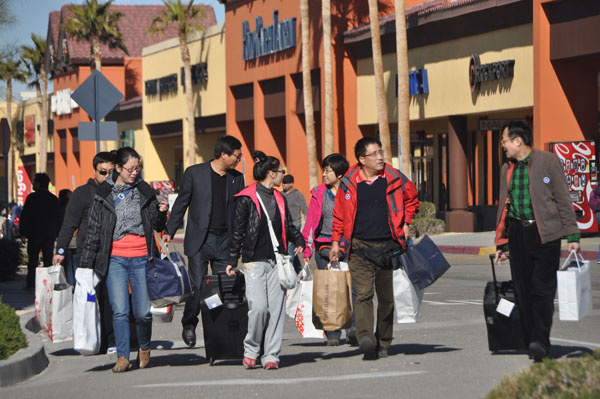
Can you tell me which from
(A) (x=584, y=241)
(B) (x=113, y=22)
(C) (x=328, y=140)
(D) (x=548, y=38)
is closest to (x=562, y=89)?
(D) (x=548, y=38)

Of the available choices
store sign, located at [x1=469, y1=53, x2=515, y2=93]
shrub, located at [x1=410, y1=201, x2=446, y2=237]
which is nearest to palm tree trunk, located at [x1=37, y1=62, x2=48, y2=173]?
shrub, located at [x1=410, y1=201, x2=446, y2=237]

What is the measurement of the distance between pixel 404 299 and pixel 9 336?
11.6ft

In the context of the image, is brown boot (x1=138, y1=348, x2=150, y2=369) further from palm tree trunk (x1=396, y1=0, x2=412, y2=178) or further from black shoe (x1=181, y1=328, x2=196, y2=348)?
palm tree trunk (x1=396, y1=0, x2=412, y2=178)

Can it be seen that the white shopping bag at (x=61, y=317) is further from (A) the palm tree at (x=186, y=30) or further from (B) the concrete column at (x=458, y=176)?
(A) the palm tree at (x=186, y=30)

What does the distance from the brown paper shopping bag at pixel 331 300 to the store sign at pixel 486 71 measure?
2095 cm

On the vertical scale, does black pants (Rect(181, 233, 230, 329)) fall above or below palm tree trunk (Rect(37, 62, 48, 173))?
below

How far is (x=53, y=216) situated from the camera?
17.7 m

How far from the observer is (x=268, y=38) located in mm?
43688

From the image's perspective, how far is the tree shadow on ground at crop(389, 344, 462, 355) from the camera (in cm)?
1035

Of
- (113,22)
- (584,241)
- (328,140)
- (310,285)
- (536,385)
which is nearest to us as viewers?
(536,385)

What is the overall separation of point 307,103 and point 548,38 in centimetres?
1129

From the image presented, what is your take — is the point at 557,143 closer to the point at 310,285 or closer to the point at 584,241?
the point at 584,241

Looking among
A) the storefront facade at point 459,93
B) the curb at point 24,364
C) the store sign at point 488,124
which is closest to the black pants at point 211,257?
the curb at point 24,364

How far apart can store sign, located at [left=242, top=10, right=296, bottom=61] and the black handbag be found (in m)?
31.8
